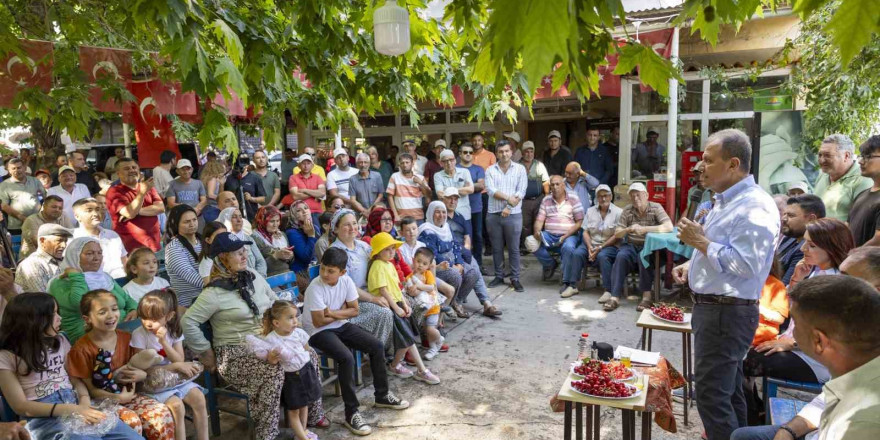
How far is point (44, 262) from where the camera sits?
4.42 metres

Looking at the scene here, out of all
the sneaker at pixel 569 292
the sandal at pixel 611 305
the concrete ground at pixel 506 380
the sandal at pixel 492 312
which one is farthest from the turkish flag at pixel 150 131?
the sandal at pixel 611 305

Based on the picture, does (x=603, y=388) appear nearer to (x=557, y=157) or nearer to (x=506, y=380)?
(x=506, y=380)

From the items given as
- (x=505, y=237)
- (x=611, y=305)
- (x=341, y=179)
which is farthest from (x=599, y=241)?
(x=341, y=179)

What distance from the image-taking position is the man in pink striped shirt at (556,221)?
Result: 7910mm

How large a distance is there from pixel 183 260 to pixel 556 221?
5.10 m

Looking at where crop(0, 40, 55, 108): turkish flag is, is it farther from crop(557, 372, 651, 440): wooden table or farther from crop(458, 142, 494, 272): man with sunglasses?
crop(557, 372, 651, 440): wooden table

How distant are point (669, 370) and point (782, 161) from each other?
19.6 ft

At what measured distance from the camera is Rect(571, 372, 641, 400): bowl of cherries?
3.03 m

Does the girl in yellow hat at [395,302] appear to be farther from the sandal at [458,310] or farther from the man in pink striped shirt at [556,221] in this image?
the man in pink striped shirt at [556,221]

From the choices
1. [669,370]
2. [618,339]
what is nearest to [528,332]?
[618,339]

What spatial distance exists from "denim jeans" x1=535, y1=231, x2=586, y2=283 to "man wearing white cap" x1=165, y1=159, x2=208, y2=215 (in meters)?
4.79

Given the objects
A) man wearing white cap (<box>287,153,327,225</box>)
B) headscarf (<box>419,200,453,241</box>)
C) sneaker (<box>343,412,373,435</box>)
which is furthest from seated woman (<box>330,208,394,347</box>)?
man wearing white cap (<box>287,153,327,225</box>)

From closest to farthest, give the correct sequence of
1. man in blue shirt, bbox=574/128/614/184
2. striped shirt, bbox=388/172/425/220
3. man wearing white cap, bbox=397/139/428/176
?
striped shirt, bbox=388/172/425/220, man wearing white cap, bbox=397/139/428/176, man in blue shirt, bbox=574/128/614/184

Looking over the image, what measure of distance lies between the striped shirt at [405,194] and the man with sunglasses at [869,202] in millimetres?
5279
